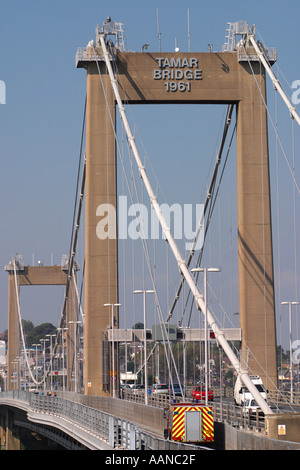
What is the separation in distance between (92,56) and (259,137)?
35.8ft

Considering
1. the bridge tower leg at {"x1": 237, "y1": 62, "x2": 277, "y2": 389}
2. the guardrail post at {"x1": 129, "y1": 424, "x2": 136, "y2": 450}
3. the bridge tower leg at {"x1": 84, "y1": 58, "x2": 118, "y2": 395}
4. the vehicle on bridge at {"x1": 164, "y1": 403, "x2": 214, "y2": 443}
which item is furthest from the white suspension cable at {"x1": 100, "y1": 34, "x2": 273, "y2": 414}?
the bridge tower leg at {"x1": 237, "y1": 62, "x2": 277, "y2": 389}

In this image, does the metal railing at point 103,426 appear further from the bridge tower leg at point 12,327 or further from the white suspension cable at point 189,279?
the bridge tower leg at point 12,327

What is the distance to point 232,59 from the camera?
62188mm

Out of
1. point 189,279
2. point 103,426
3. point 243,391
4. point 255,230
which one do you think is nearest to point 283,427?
point 103,426

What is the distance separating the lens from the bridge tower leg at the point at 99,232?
61.2 m

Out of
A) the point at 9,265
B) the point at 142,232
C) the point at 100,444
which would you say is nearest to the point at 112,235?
the point at 142,232

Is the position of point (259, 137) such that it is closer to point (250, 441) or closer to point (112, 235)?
point (112, 235)

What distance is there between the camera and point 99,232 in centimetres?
6119

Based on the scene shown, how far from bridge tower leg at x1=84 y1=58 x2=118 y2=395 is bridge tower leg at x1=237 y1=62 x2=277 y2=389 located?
7.42m

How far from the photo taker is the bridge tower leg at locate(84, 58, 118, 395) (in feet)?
201

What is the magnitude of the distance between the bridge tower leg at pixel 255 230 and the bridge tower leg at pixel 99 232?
24.3ft

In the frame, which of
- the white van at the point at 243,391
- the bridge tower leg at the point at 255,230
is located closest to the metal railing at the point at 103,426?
the white van at the point at 243,391

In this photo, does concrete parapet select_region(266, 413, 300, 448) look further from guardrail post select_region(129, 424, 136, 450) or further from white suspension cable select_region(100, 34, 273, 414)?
guardrail post select_region(129, 424, 136, 450)

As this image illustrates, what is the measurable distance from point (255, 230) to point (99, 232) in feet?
29.6
